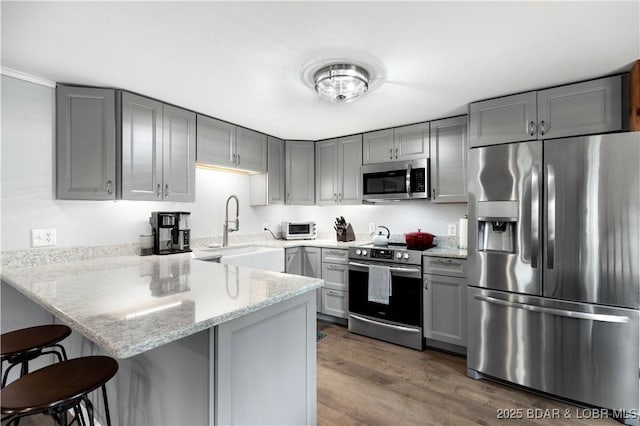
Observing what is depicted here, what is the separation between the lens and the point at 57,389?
115 centimetres

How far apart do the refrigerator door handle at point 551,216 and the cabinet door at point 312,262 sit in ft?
7.05

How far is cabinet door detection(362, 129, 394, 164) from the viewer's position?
3.35 m

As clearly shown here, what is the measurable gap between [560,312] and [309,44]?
2369 millimetres

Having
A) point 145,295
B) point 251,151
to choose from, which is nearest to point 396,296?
point 251,151

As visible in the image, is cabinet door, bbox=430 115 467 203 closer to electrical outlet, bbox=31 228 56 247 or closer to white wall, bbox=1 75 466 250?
white wall, bbox=1 75 466 250

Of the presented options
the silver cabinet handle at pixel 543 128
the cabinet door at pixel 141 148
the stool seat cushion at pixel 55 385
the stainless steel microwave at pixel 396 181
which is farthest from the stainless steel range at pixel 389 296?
the stool seat cushion at pixel 55 385

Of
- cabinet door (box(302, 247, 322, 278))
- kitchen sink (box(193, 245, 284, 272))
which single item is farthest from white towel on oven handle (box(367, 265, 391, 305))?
kitchen sink (box(193, 245, 284, 272))

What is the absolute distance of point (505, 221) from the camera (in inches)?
90.4

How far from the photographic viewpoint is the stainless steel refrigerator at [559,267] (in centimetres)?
192

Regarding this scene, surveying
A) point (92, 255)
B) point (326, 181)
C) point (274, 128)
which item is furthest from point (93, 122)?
point (326, 181)

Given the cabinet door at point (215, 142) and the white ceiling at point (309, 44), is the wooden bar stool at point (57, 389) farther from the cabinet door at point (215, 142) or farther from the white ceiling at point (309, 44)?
the cabinet door at point (215, 142)

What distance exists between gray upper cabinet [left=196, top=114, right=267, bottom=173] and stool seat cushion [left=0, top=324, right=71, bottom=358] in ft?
5.59

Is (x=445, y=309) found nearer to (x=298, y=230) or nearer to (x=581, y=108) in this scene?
(x=581, y=108)

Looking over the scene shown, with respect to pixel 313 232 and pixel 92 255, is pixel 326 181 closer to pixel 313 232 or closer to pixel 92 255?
pixel 313 232
